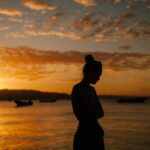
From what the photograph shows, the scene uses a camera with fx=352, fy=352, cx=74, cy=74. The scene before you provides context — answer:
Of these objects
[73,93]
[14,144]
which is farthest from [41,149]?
[73,93]

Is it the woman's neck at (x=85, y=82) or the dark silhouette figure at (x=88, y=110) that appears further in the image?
the woman's neck at (x=85, y=82)

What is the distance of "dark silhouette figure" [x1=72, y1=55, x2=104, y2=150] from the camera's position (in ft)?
12.4

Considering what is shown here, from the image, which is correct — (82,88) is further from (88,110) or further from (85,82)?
(88,110)

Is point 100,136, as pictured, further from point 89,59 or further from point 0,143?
point 0,143

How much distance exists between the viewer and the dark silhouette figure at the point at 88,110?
3791mm

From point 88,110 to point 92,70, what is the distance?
0.44 m

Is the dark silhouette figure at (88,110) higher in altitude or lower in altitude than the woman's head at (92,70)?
lower

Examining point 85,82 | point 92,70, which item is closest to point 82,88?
point 85,82

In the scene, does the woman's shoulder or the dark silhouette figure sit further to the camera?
the woman's shoulder

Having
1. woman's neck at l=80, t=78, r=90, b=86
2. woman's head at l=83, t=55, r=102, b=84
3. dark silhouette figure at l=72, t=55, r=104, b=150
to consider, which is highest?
woman's head at l=83, t=55, r=102, b=84

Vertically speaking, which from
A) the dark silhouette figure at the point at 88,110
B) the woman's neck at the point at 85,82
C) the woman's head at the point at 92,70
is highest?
the woman's head at the point at 92,70

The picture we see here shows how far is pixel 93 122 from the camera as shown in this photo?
3826mm

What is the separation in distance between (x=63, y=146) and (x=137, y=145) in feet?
20.6

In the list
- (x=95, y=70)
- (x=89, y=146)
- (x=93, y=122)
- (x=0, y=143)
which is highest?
(x=95, y=70)
